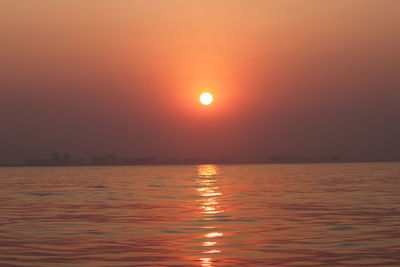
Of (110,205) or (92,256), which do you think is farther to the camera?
(110,205)

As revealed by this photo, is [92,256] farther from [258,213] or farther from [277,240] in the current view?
[258,213]

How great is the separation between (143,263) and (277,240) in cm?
713

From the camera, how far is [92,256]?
861 inches

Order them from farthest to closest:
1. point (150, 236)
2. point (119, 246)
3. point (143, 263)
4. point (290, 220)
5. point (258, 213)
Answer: point (258, 213), point (290, 220), point (150, 236), point (119, 246), point (143, 263)

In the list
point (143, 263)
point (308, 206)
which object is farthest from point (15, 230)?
point (308, 206)

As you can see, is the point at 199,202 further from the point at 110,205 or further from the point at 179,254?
the point at 179,254

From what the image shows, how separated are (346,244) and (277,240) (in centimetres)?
271

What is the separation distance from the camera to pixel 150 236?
2730cm

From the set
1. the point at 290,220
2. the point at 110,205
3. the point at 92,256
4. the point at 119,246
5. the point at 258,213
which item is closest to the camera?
the point at 92,256

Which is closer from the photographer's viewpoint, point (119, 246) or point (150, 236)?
point (119, 246)

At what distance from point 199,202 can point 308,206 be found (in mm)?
9036

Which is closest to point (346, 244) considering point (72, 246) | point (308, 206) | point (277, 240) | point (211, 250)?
point (277, 240)

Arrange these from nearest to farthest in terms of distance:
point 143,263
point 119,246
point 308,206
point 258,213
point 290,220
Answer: point 143,263
point 119,246
point 290,220
point 258,213
point 308,206

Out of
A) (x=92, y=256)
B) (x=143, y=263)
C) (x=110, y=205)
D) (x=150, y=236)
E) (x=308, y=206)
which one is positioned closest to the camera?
(x=143, y=263)
